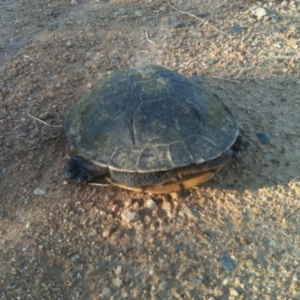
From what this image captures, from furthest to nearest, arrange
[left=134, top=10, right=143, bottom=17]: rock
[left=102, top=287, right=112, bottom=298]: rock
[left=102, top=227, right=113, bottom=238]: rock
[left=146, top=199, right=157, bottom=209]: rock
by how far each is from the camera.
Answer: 1. [left=134, top=10, right=143, bottom=17]: rock
2. [left=146, top=199, right=157, bottom=209]: rock
3. [left=102, top=227, right=113, bottom=238]: rock
4. [left=102, top=287, right=112, bottom=298]: rock

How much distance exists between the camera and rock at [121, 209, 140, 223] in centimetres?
283

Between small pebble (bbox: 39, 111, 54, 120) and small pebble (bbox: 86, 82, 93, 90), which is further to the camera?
small pebble (bbox: 86, 82, 93, 90)

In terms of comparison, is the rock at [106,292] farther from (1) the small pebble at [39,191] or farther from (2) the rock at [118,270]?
(1) the small pebble at [39,191]

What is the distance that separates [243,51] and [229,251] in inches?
106

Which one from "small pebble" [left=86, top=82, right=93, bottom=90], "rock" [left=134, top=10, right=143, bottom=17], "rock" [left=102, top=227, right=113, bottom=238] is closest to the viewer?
"rock" [left=102, top=227, right=113, bottom=238]

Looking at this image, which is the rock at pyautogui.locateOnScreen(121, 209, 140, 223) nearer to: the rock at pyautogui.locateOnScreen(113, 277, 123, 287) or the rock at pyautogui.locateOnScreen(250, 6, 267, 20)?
the rock at pyautogui.locateOnScreen(113, 277, 123, 287)

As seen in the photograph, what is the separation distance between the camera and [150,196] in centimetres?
301

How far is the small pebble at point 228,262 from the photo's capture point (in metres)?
2.56

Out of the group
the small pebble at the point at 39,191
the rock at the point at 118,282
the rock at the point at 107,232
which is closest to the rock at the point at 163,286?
the rock at the point at 118,282

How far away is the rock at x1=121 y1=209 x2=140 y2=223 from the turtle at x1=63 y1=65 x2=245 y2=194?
179 mm

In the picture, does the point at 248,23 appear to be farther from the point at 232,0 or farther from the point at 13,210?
the point at 13,210

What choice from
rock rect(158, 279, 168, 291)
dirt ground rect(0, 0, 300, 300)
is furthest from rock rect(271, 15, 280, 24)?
rock rect(158, 279, 168, 291)

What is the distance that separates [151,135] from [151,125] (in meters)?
0.07

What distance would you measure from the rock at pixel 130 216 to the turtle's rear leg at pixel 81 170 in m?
0.36
